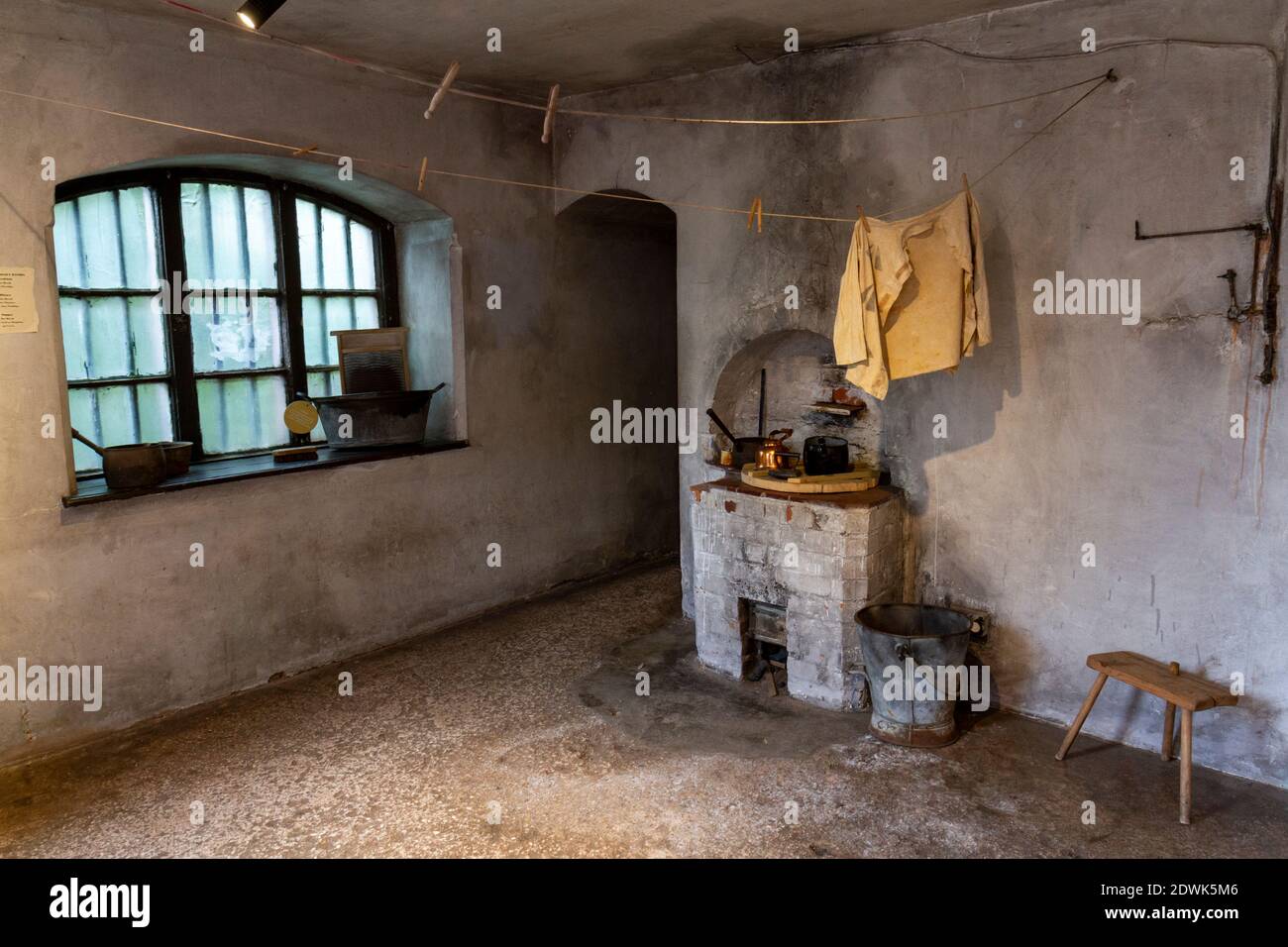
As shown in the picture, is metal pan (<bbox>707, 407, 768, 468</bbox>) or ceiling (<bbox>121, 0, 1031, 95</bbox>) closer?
ceiling (<bbox>121, 0, 1031, 95</bbox>)

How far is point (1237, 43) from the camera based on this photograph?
12.5ft

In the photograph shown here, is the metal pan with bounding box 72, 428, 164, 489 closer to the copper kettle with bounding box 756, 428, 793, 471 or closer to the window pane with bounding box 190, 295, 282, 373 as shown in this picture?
the window pane with bounding box 190, 295, 282, 373

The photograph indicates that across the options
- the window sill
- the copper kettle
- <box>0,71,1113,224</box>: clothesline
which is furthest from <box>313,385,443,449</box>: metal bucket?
the copper kettle

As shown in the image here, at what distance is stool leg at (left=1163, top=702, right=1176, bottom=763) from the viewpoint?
4172 millimetres

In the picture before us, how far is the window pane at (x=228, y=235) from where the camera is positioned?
525 centimetres

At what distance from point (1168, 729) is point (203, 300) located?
5446 millimetres

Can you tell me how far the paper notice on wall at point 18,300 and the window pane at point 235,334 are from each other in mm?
1123

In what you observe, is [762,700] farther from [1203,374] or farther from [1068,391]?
[1203,374]

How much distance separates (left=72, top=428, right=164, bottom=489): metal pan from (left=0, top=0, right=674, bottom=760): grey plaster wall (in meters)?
0.11

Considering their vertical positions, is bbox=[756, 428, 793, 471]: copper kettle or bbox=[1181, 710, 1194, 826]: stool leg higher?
bbox=[756, 428, 793, 471]: copper kettle

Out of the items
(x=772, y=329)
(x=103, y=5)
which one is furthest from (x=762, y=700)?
(x=103, y=5)

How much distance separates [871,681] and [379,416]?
129 inches

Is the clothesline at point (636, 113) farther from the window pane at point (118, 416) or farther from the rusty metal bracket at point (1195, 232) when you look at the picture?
the window pane at point (118, 416)

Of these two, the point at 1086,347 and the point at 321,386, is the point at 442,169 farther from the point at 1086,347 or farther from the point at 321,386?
the point at 1086,347
